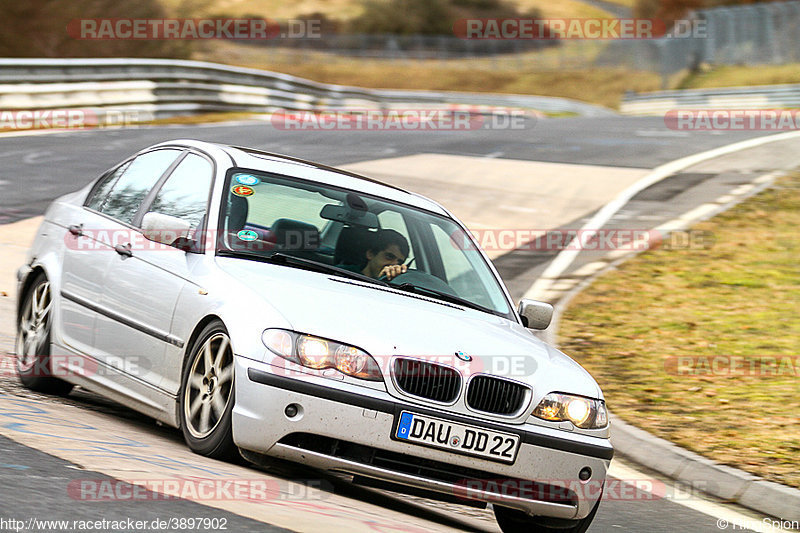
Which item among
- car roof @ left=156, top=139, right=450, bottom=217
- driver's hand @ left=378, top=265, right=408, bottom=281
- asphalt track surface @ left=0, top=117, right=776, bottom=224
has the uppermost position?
car roof @ left=156, top=139, right=450, bottom=217

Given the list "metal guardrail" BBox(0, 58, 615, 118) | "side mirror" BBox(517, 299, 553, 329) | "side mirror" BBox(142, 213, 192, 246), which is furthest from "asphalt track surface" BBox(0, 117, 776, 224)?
"side mirror" BBox(517, 299, 553, 329)

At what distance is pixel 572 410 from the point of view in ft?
18.8

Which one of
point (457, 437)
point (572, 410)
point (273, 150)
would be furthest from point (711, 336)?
point (273, 150)

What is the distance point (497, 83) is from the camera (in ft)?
274

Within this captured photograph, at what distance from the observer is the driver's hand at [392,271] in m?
6.58

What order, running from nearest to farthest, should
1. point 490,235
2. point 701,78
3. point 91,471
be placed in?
point 91,471
point 490,235
point 701,78

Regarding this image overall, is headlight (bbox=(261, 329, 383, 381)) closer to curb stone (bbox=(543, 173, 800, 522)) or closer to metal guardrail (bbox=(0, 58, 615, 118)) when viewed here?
curb stone (bbox=(543, 173, 800, 522))

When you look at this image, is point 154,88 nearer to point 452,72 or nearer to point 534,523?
point 534,523

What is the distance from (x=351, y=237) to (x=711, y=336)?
18.3 feet

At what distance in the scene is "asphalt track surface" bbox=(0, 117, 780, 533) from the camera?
4.56m

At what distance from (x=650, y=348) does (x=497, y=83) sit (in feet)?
243

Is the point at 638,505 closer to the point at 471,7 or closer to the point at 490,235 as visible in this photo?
the point at 490,235

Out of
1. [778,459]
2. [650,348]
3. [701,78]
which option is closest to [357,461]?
[778,459]

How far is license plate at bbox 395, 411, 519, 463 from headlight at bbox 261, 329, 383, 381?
0.25m
